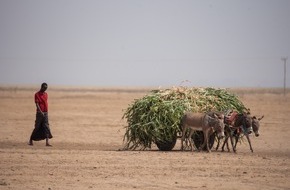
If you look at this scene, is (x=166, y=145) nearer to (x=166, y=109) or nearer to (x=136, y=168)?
Result: (x=166, y=109)

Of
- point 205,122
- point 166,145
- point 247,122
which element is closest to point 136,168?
point 205,122

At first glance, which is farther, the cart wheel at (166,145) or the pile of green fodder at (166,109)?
the cart wheel at (166,145)

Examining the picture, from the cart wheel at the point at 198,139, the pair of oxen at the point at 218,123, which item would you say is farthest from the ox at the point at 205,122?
the cart wheel at the point at 198,139

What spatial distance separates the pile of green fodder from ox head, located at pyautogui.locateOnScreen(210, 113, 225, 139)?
1084 mm

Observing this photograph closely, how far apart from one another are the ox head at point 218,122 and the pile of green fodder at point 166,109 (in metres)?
1.08

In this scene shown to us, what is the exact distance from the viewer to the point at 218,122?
20.6 meters

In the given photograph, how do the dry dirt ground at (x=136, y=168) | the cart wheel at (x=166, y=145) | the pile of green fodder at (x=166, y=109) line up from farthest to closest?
1. the cart wheel at (x=166, y=145)
2. the pile of green fodder at (x=166, y=109)
3. the dry dirt ground at (x=136, y=168)

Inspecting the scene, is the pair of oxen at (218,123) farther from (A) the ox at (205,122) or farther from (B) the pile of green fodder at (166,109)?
(B) the pile of green fodder at (166,109)

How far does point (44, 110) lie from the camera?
22953mm

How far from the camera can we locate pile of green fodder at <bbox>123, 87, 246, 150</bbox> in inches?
835

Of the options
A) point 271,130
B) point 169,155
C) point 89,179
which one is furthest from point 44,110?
point 271,130

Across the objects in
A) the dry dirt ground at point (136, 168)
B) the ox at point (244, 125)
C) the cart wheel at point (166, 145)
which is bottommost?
the dry dirt ground at point (136, 168)

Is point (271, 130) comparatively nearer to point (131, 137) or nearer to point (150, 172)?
point (131, 137)

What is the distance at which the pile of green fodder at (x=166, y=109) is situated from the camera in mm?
21203
